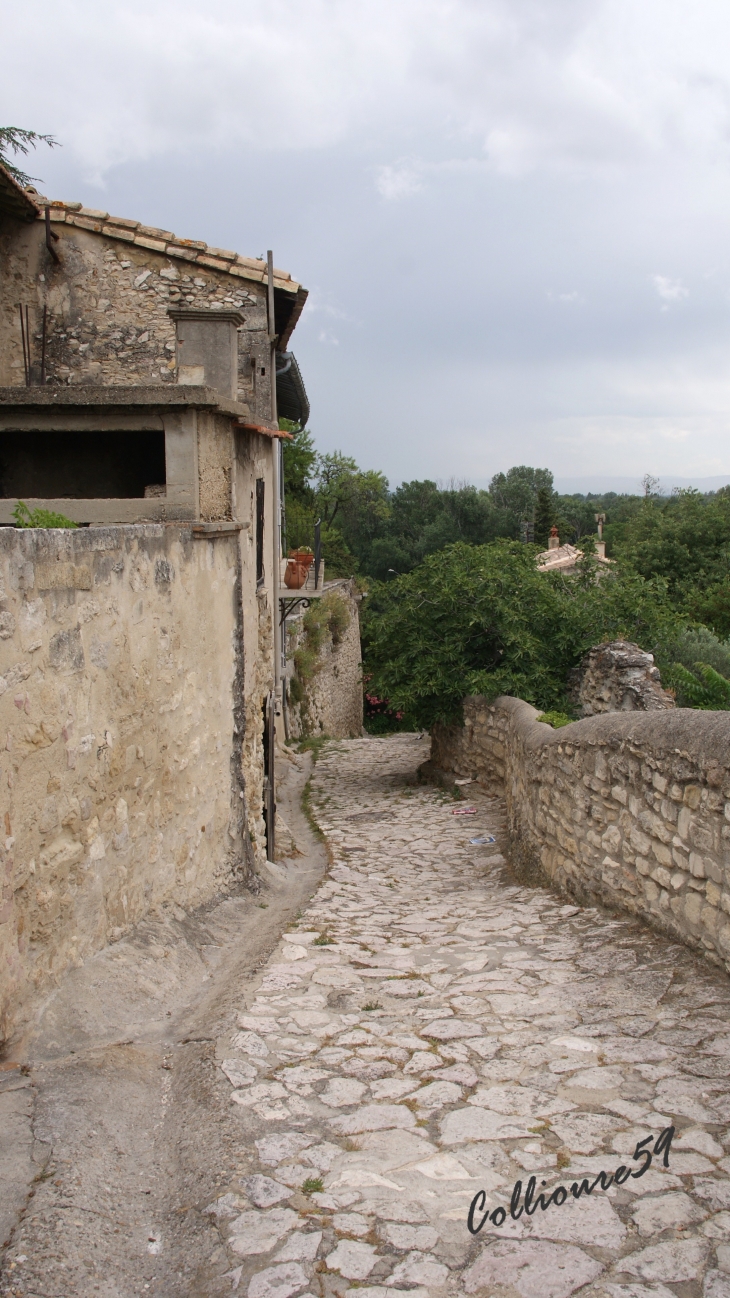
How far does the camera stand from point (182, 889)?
20.3 feet

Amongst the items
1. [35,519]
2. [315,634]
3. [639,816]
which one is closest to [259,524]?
[35,519]

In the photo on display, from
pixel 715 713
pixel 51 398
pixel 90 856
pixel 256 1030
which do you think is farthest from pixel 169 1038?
pixel 51 398

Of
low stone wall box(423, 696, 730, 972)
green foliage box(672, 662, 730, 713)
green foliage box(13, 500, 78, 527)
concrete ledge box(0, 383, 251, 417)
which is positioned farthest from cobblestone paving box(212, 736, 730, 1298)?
green foliage box(672, 662, 730, 713)

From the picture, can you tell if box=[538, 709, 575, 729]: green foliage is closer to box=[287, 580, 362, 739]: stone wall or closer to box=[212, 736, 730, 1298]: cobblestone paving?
box=[212, 736, 730, 1298]: cobblestone paving

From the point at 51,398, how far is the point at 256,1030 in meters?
4.82

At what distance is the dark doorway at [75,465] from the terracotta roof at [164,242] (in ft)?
14.3

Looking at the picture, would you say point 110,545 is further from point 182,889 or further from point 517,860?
point 517,860

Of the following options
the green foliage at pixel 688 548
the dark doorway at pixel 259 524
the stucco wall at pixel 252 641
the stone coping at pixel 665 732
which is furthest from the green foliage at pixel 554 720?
the green foliage at pixel 688 548

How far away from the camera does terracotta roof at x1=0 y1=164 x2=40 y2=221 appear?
998cm

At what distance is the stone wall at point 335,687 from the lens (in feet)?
71.0

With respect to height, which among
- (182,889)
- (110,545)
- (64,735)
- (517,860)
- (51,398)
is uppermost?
(51,398)

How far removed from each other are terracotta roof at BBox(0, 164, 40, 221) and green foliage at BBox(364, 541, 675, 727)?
7.16 m

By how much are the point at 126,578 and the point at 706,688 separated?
799 centimetres

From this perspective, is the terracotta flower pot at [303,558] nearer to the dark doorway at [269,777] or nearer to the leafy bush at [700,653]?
the dark doorway at [269,777]
